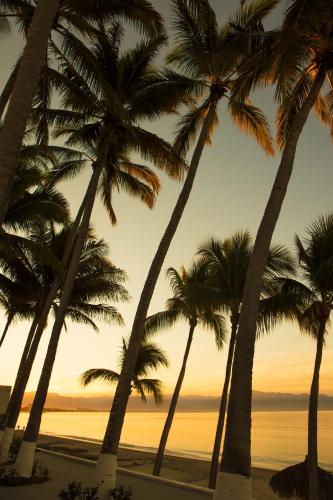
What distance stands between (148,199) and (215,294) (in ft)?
15.0

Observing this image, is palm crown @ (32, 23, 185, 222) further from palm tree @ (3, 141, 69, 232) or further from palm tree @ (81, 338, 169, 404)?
palm tree @ (81, 338, 169, 404)

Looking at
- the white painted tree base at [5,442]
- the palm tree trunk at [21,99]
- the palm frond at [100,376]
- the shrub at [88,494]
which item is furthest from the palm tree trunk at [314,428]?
the palm frond at [100,376]

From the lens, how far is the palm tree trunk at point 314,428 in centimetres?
1158

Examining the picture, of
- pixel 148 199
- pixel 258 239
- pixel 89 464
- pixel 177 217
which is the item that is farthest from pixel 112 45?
pixel 89 464

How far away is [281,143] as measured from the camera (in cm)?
1178

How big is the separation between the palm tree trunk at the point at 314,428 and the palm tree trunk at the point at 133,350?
5.73 m

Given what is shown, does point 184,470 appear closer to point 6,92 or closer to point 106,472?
point 106,472

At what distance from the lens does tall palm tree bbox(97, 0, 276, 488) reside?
1123 centimetres

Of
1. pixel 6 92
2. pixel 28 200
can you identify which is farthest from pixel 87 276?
pixel 6 92

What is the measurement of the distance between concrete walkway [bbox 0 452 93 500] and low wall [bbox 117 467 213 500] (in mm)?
1181

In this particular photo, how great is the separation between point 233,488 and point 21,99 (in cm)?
651

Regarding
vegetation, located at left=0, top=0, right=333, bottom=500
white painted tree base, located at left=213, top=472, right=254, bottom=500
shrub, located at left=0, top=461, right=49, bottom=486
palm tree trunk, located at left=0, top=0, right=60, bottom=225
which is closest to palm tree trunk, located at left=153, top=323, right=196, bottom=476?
vegetation, located at left=0, top=0, right=333, bottom=500

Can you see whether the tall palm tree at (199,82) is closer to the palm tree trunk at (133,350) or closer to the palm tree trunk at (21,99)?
the palm tree trunk at (133,350)

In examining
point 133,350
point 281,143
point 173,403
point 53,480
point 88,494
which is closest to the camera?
point 88,494
